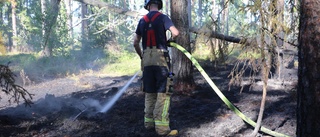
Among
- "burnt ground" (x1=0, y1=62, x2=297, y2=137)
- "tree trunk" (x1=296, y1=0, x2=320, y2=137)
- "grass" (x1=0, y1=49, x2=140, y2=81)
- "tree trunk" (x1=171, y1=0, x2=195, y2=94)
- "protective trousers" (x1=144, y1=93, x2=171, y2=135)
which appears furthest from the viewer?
"grass" (x1=0, y1=49, x2=140, y2=81)

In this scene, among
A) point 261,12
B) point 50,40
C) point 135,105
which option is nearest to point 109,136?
point 135,105

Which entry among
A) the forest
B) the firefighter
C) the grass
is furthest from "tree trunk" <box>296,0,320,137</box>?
the grass

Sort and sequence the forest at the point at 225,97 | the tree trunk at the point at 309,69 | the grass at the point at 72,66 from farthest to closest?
the grass at the point at 72,66 → the forest at the point at 225,97 → the tree trunk at the point at 309,69

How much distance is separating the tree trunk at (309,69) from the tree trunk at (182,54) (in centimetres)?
454

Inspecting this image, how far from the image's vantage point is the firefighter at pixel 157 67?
14.7 feet

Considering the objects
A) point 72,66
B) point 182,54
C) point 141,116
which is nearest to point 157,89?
point 141,116

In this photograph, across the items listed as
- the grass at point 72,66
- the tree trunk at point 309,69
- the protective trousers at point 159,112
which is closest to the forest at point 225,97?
the tree trunk at point 309,69

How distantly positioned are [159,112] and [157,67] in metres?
0.72

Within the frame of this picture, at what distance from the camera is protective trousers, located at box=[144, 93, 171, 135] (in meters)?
4.43

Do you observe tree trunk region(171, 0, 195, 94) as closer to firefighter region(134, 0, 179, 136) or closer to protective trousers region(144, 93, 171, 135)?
firefighter region(134, 0, 179, 136)

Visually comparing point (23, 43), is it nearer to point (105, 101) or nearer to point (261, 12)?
point (105, 101)

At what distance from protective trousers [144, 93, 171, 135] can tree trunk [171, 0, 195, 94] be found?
8.77 feet

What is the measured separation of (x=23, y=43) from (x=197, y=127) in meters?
30.6

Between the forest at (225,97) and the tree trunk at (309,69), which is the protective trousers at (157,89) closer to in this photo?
the forest at (225,97)
